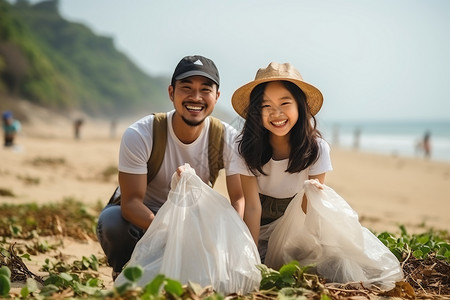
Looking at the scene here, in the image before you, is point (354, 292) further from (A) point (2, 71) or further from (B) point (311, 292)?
(A) point (2, 71)

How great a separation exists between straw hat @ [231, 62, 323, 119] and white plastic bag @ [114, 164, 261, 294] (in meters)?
0.77

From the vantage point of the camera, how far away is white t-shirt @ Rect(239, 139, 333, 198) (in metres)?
2.80

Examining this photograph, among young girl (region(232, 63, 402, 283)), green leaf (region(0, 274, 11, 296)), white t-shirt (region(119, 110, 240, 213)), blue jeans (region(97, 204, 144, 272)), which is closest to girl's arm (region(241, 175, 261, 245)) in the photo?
young girl (region(232, 63, 402, 283))

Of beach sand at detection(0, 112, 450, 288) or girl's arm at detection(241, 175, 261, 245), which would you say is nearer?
girl's arm at detection(241, 175, 261, 245)

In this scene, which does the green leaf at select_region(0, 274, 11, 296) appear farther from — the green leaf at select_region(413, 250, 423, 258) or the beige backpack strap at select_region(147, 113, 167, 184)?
the green leaf at select_region(413, 250, 423, 258)

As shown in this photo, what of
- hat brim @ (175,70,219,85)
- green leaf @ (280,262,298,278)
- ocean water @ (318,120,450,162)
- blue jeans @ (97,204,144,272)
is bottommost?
ocean water @ (318,120,450,162)

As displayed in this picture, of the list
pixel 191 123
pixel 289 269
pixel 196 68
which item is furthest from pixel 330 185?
pixel 289 269

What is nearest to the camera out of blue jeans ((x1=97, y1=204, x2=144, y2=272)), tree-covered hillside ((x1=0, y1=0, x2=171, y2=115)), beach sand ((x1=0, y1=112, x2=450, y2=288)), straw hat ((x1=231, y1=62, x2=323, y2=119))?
straw hat ((x1=231, y1=62, x2=323, y2=119))

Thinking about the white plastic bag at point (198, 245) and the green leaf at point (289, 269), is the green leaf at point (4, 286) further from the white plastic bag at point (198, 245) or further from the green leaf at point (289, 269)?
the green leaf at point (289, 269)

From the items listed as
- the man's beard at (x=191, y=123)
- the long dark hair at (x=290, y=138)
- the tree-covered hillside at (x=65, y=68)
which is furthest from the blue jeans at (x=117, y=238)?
the tree-covered hillside at (x=65, y=68)

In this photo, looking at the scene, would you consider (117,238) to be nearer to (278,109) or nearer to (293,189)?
(293,189)

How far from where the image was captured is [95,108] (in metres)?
62.4

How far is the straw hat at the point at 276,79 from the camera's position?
2678mm

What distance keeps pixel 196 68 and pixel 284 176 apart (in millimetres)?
900
